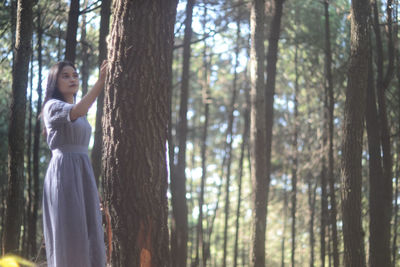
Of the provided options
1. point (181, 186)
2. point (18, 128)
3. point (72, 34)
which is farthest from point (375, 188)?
point (18, 128)

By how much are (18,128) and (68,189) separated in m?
2.62

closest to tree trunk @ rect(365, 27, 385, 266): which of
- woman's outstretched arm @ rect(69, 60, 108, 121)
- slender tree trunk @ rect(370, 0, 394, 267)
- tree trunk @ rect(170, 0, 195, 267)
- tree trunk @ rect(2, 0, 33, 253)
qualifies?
slender tree trunk @ rect(370, 0, 394, 267)

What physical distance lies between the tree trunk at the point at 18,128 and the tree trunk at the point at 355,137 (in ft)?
12.5

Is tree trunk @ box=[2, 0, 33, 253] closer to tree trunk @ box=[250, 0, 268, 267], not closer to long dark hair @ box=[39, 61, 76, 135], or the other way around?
long dark hair @ box=[39, 61, 76, 135]

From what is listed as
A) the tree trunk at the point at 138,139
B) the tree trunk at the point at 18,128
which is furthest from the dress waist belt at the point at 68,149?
the tree trunk at the point at 18,128

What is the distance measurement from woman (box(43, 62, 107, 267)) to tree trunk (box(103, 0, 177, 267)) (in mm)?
290

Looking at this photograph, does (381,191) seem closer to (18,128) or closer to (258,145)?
(258,145)

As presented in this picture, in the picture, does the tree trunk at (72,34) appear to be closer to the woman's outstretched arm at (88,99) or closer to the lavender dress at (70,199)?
the lavender dress at (70,199)

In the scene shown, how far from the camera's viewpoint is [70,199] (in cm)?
347

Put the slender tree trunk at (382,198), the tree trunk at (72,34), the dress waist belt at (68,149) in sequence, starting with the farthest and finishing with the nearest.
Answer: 1. the slender tree trunk at (382,198)
2. the tree trunk at (72,34)
3. the dress waist belt at (68,149)

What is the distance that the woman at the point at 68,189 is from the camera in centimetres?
345

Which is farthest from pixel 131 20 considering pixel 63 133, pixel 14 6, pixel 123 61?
pixel 14 6

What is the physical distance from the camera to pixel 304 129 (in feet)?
44.7

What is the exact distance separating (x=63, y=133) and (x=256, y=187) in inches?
133
